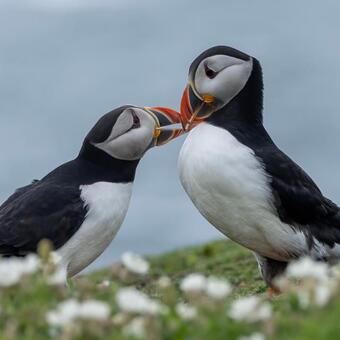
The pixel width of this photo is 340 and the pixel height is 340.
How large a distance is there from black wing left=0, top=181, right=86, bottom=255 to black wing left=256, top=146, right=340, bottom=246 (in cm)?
168

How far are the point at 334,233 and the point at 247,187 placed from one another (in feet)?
3.62

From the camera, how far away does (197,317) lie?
414 cm

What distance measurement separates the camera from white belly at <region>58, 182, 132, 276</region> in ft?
26.8

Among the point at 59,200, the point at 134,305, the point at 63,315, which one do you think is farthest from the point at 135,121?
the point at 63,315

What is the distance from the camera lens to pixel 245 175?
833cm

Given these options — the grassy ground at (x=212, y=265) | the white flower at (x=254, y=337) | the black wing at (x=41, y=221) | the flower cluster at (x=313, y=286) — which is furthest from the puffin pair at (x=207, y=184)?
the white flower at (x=254, y=337)

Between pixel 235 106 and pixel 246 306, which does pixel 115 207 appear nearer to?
pixel 235 106

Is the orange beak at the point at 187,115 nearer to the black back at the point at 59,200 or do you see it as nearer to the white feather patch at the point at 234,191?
the white feather patch at the point at 234,191

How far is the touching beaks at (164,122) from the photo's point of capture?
8.99 m

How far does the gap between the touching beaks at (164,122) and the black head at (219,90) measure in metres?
0.12

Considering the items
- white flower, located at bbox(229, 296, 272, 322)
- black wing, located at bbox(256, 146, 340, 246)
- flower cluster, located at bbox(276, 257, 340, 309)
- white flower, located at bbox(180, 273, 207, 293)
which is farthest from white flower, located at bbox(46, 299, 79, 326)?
black wing, located at bbox(256, 146, 340, 246)

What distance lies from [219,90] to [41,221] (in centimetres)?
201

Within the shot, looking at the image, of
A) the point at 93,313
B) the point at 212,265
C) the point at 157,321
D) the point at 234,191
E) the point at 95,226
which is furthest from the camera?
the point at 212,265

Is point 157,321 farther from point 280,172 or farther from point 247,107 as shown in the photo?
point 247,107
